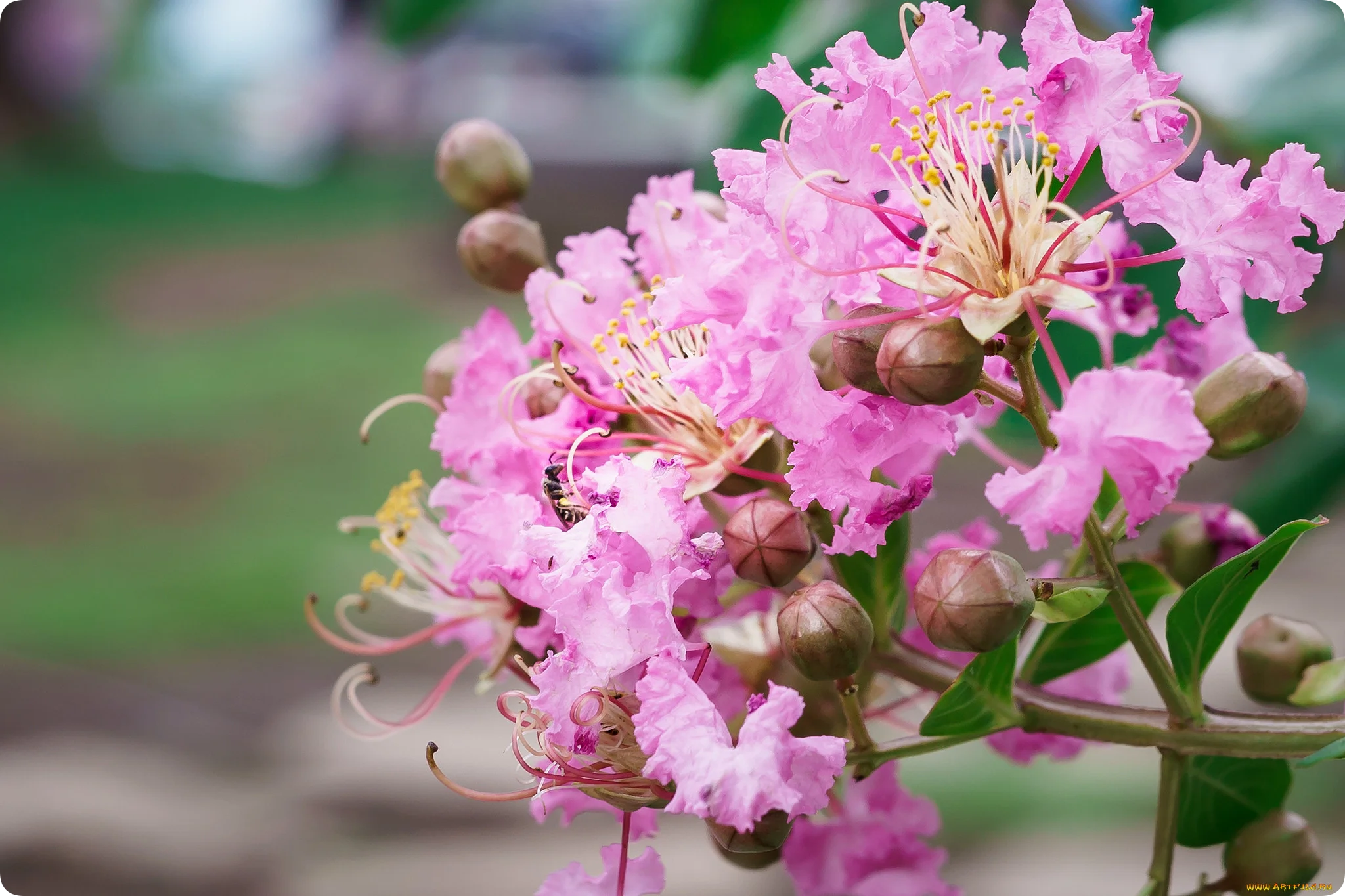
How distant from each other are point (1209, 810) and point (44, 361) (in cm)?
365

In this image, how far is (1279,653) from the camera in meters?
0.57

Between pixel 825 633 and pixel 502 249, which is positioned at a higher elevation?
pixel 502 249

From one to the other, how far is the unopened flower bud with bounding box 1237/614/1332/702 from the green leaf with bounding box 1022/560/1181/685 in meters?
0.05

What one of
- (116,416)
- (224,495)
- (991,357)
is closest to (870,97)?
(991,357)

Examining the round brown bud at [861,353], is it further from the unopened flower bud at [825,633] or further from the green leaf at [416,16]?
the green leaf at [416,16]

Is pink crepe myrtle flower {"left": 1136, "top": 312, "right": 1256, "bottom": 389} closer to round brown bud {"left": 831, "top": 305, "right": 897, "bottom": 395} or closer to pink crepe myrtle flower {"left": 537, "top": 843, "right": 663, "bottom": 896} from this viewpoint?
round brown bud {"left": 831, "top": 305, "right": 897, "bottom": 395}

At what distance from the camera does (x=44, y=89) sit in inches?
198

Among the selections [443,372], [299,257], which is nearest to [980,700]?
[443,372]

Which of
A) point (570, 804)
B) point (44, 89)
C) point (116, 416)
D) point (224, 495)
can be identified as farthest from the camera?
point (44, 89)

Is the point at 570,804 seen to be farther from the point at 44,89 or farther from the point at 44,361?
the point at 44,89

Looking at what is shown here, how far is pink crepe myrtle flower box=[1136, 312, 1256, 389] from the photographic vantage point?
550mm

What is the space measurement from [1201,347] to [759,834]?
0.99 ft

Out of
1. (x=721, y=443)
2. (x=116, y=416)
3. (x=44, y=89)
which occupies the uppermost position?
(x=44, y=89)

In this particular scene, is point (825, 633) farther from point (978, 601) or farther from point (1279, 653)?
point (1279, 653)
